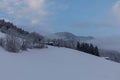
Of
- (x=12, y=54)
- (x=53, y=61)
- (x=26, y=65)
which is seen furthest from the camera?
(x=53, y=61)

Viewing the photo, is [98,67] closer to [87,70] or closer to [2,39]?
[87,70]

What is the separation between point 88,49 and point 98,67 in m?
20.4

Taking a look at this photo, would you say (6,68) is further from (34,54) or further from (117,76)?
(117,76)

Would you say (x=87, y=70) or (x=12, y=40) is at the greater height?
(x=12, y=40)

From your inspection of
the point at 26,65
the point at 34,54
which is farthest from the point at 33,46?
the point at 26,65

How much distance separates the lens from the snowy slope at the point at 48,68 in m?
16.7

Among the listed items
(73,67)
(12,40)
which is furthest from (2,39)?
(73,67)

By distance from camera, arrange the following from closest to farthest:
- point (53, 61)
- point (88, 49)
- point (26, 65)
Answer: point (26, 65), point (53, 61), point (88, 49)

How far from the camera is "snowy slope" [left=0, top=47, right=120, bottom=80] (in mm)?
16703

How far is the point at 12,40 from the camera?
2188 cm

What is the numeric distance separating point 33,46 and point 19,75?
30.3 feet

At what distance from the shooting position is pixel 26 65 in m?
18.4

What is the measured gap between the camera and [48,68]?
1914cm

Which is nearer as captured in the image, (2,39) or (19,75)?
(19,75)
